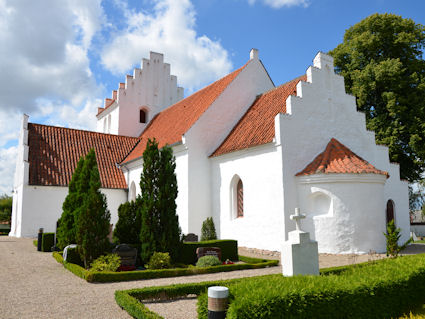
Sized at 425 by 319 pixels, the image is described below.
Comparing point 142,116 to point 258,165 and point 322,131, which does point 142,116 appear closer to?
point 258,165

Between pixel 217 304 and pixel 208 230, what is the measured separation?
40.3ft

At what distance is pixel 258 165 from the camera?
1580 cm

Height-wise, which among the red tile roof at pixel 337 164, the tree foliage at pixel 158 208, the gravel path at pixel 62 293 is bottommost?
the gravel path at pixel 62 293

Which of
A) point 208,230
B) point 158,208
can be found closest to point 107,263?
point 158,208

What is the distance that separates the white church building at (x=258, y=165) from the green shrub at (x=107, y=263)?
6731mm

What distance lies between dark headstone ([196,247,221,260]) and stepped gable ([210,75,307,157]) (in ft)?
17.1

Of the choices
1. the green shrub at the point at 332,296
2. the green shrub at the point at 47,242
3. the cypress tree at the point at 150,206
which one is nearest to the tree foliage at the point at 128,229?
the cypress tree at the point at 150,206

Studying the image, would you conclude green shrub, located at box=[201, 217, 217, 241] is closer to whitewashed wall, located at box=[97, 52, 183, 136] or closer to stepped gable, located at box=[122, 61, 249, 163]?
stepped gable, located at box=[122, 61, 249, 163]

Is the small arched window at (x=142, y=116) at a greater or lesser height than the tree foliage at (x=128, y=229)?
greater

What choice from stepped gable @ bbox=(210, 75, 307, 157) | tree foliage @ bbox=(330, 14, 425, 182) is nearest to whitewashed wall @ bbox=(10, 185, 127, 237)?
stepped gable @ bbox=(210, 75, 307, 157)

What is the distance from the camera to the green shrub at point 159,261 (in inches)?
437

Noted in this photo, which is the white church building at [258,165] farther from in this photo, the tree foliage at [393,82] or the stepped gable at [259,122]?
the tree foliage at [393,82]

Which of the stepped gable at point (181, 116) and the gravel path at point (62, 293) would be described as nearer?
the gravel path at point (62, 293)

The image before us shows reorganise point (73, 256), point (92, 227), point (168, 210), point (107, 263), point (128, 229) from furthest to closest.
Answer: point (128, 229)
point (168, 210)
point (73, 256)
point (92, 227)
point (107, 263)
